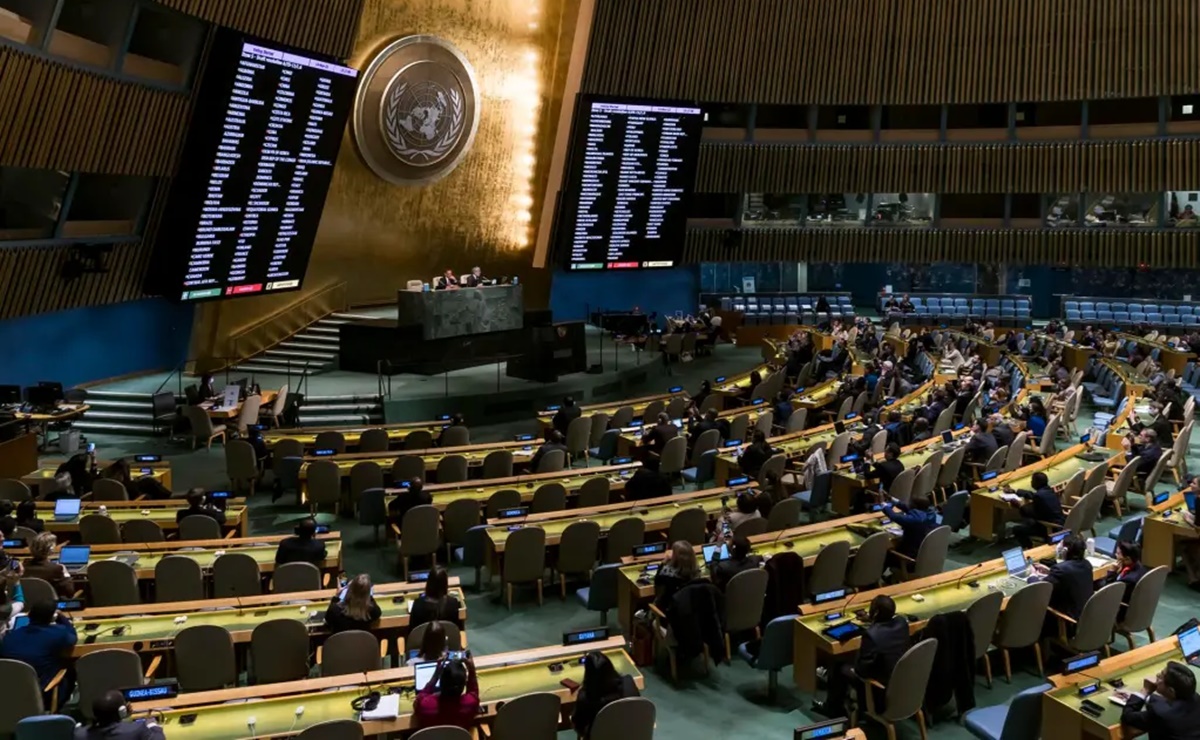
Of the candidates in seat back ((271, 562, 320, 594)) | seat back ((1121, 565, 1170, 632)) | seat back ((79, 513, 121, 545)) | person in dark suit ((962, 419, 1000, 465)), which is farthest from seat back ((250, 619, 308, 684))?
person in dark suit ((962, 419, 1000, 465))

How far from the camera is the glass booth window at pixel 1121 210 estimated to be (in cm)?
2716

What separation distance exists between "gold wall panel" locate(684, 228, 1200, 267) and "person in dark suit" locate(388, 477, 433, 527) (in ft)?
Answer: 65.3

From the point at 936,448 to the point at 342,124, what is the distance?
36.5 ft

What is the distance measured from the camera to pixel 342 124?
17297mm

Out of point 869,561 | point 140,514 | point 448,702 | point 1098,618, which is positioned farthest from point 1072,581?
point 140,514

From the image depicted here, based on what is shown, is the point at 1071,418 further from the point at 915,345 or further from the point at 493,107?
the point at 493,107

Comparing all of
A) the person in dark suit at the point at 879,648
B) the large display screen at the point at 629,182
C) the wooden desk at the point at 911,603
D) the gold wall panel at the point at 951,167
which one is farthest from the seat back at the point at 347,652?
the gold wall panel at the point at 951,167

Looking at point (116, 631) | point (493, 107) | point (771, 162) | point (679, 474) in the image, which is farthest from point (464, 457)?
point (771, 162)

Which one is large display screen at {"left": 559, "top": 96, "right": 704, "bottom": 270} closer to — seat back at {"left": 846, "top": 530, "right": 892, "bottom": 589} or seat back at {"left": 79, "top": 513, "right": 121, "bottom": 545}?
seat back at {"left": 79, "top": 513, "right": 121, "bottom": 545}

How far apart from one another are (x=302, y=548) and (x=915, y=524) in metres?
5.25

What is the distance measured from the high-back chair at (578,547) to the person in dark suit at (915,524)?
2730 mm

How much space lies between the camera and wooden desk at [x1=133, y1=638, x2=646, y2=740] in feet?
17.6

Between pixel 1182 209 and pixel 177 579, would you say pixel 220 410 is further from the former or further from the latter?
pixel 1182 209

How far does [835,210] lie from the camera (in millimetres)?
29750
